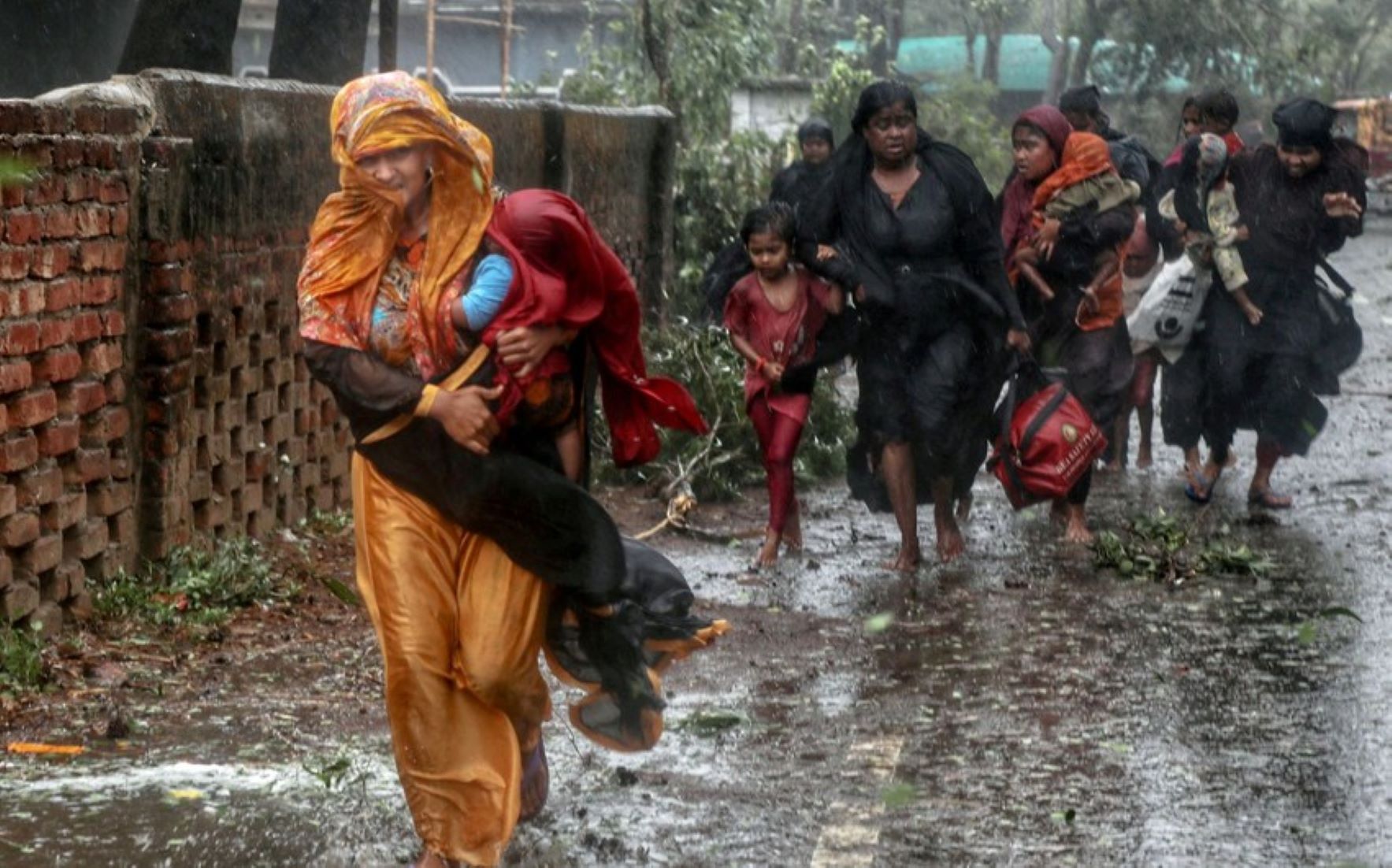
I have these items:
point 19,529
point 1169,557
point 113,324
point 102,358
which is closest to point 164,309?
point 113,324

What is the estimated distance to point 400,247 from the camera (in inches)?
195

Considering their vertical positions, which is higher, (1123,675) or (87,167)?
(87,167)

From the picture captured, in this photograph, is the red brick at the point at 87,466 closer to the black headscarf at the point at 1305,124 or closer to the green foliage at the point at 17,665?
the green foliage at the point at 17,665

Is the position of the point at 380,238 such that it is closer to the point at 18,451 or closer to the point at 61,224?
the point at 18,451

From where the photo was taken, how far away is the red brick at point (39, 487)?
22.6 feet

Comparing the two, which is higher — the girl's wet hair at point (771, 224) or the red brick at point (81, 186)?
the red brick at point (81, 186)

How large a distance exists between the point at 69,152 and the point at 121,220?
47 cm

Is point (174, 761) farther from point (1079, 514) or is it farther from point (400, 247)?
point (1079, 514)

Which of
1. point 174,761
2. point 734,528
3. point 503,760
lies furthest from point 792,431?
point 503,760

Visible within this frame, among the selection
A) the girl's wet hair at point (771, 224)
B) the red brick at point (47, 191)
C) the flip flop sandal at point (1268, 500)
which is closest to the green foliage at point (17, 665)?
the red brick at point (47, 191)

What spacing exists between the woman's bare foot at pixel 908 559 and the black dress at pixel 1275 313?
7.93 ft

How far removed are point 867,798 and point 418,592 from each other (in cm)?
144

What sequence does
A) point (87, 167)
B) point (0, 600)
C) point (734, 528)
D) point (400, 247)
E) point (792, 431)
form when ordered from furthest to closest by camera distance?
point (734, 528)
point (792, 431)
point (87, 167)
point (0, 600)
point (400, 247)

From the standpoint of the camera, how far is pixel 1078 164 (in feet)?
33.9
